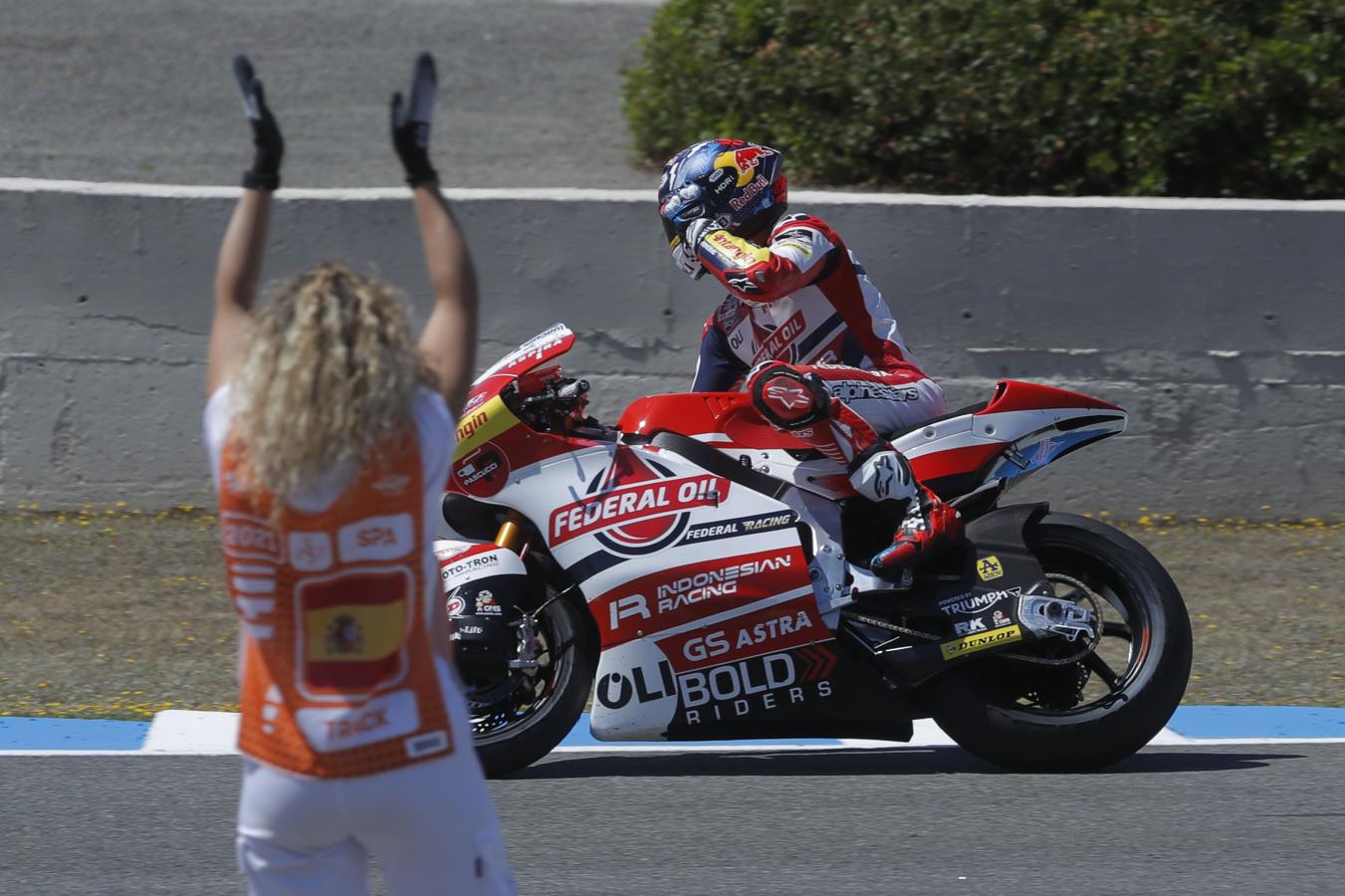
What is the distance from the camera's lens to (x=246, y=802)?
2.68 meters

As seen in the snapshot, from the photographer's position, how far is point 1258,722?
5.96 m

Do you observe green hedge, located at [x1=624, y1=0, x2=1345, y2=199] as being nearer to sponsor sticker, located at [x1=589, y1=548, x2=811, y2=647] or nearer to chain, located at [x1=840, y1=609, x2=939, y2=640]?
chain, located at [x1=840, y1=609, x2=939, y2=640]

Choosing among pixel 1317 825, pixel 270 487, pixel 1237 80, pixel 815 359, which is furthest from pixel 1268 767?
pixel 1237 80

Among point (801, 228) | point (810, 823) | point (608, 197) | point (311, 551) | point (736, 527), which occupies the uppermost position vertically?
point (608, 197)

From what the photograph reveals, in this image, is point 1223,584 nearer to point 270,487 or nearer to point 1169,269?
point 1169,269

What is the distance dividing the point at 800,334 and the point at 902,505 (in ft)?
2.24

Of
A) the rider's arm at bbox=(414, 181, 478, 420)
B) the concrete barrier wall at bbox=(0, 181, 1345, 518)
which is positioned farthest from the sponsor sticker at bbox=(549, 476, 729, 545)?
the concrete barrier wall at bbox=(0, 181, 1345, 518)

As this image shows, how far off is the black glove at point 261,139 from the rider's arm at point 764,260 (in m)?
2.36

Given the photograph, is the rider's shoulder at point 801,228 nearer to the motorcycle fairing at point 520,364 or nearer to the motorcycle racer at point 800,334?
the motorcycle racer at point 800,334

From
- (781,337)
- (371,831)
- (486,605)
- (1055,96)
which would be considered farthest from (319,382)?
(1055,96)

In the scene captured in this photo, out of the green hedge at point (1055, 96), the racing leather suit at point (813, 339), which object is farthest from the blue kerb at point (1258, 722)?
the green hedge at point (1055, 96)

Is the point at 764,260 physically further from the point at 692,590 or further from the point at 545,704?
the point at 545,704

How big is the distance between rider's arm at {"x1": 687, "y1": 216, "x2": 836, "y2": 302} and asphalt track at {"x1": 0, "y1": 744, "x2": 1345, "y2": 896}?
1.44 metres

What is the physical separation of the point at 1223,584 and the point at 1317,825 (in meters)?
2.84
